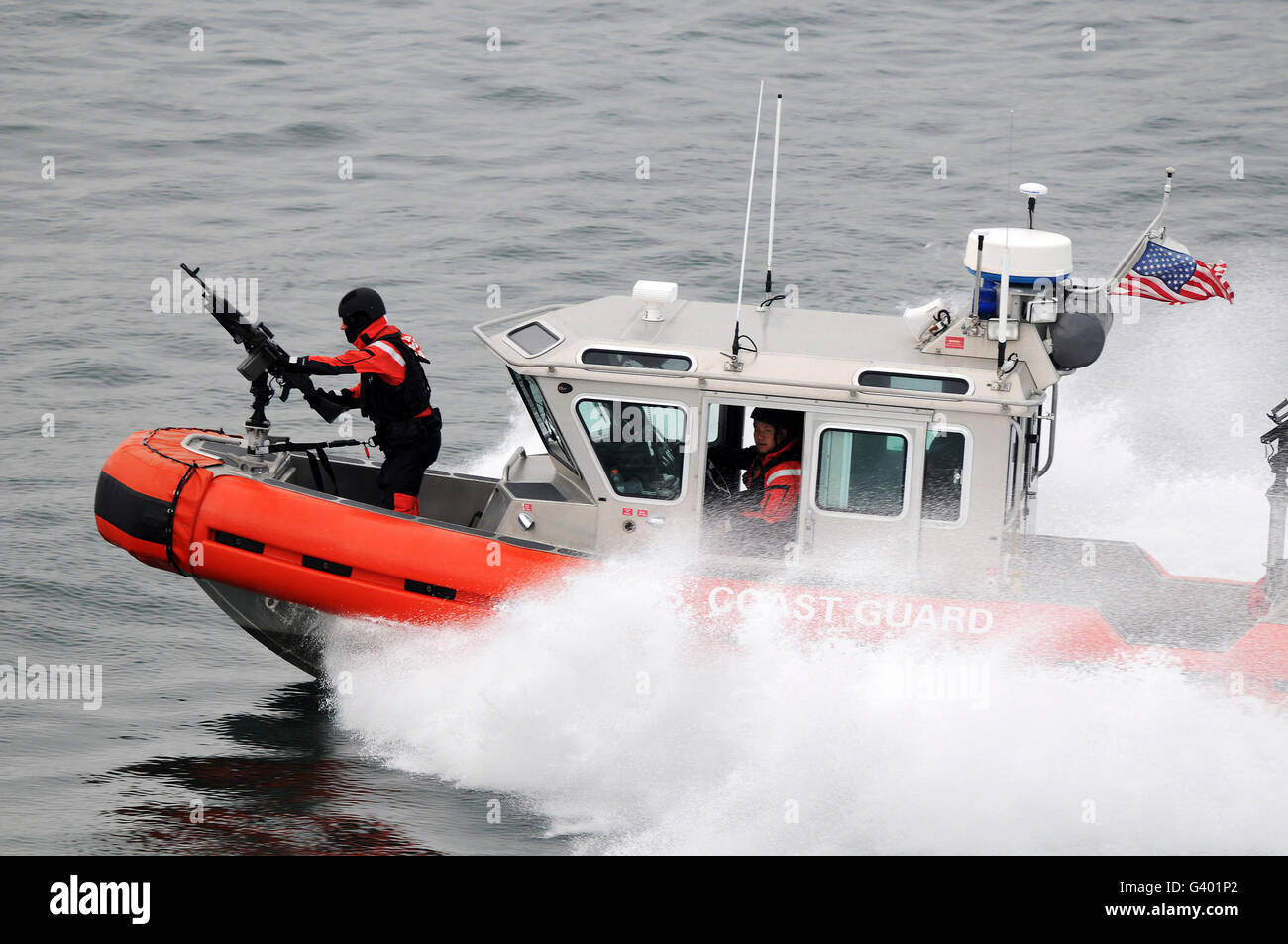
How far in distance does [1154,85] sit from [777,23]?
6022 mm

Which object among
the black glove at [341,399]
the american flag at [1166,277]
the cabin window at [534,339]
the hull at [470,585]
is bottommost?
the hull at [470,585]

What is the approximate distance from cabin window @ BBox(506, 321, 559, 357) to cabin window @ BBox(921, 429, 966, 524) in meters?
2.04

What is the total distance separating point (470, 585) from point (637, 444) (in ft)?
3.83

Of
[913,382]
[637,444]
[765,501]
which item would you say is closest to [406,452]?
[637,444]

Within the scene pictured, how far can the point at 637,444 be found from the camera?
792 cm

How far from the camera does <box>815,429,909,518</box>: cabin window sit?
25.2 ft

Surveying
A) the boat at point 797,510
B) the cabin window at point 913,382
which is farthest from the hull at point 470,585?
the cabin window at point 913,382

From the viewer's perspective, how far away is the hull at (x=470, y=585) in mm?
7680

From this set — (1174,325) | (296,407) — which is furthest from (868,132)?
(296,407)

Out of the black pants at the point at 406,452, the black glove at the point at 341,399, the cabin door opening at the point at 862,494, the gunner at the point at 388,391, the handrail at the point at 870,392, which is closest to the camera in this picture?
the handrail at the point at 870,392

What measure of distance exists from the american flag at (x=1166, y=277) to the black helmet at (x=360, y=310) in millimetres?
3929

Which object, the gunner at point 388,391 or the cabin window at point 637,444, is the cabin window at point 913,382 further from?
the gunner at point 388,391

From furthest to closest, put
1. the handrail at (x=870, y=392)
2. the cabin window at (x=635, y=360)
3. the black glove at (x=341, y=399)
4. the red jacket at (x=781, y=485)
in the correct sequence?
the black glove at (x=341, y=399), the red jacket at (x=781, y=485), the cabin window at (x=635, y=360), the handrail at (x=870, y=392)

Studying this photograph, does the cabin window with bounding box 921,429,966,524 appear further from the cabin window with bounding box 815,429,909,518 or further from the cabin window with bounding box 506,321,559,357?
the cabin window with bounding box 506,321,559,357
